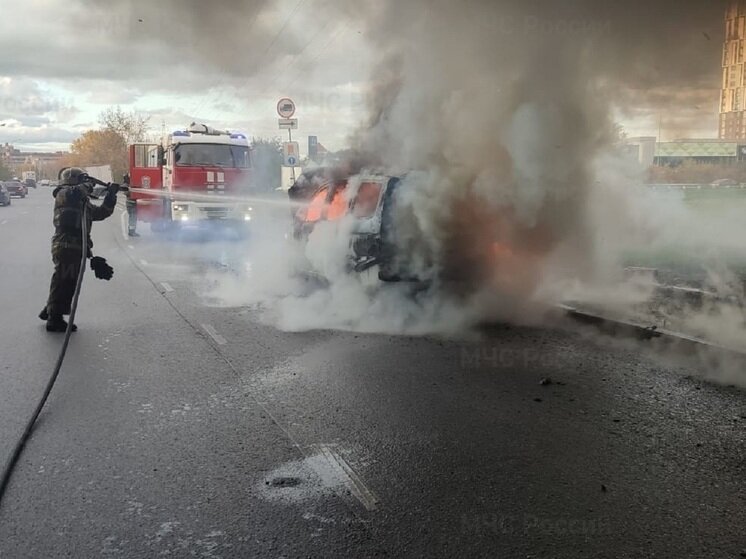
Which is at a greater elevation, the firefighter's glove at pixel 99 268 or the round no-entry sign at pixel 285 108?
the round no-entry sign at pixel 285 108

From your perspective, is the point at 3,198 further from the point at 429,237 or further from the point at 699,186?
the point at 429,237

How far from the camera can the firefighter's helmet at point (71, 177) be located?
7.21m

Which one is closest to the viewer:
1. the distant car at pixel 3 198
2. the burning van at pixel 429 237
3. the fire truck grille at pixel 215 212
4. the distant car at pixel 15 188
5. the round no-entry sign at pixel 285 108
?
the burning van at pixel 429 237

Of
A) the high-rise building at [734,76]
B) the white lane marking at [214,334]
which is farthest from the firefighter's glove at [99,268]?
the high-rise building at [734,76]

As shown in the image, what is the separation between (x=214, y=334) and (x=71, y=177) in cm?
242

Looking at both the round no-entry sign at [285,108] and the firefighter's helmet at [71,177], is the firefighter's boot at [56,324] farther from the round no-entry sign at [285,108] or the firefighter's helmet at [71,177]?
the round no-entry sign at [285,108]

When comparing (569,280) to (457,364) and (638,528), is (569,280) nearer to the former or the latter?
(457,364)

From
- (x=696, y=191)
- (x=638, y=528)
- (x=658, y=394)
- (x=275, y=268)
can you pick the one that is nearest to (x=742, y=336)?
(x=658, y=394)

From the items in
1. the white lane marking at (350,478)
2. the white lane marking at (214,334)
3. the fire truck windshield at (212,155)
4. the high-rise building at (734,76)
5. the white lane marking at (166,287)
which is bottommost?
the white lane marking at (350,478)

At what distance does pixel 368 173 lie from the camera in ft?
27.2

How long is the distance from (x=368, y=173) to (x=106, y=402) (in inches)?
181

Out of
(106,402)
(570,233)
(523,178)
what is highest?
(523,178)

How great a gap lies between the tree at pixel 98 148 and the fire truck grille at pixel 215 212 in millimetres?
50953

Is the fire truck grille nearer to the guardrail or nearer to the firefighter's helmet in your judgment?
the firefighter's helmet
